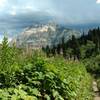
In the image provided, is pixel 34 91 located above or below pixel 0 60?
below

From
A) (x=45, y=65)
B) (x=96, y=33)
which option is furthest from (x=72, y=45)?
(x=45, y=65)

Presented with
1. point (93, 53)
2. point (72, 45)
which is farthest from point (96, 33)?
point (93, 53)

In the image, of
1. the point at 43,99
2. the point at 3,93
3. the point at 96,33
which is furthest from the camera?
the point at 96,33

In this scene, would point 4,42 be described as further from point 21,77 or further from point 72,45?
point 72,45

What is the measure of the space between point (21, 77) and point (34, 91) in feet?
2.65

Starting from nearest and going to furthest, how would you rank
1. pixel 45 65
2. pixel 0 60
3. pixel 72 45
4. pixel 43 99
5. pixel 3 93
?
pixel 3 93 → pixel 0 60 → pixel 43 99 → pixel 45 65 → pixel 72 45

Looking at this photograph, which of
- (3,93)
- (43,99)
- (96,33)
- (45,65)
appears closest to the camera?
(3,93)

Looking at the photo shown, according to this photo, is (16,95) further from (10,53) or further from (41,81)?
(41,81)

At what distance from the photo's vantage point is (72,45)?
322ft

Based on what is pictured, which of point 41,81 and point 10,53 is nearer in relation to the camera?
point 10,53

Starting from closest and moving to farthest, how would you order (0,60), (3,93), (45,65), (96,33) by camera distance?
(3,93)
(0,60)
(45,65)
(96,33)

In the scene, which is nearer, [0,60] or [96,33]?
[0,60]

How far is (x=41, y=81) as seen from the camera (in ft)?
23.6

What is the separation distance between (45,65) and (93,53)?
75241mm
